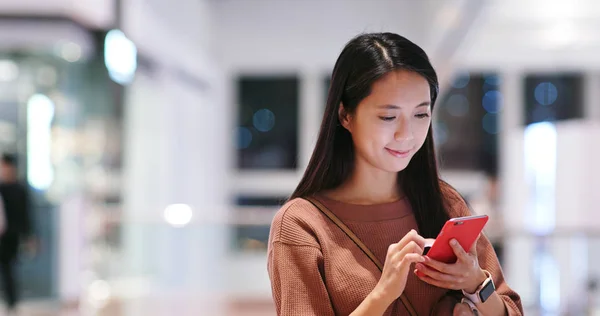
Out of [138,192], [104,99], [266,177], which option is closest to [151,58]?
[104,99]

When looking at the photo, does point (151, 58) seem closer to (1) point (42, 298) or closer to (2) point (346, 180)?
(1) point (42, 298)

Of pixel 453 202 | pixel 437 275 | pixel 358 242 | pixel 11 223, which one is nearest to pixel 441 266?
pixel 437 275

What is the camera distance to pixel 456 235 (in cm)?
157

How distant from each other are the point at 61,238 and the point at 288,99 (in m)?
6.53

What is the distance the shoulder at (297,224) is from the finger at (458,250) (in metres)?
0.29

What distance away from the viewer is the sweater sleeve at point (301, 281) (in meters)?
1.65

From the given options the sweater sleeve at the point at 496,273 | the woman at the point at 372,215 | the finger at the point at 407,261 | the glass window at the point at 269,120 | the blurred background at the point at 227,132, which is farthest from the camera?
the glass window at the point at 269,120

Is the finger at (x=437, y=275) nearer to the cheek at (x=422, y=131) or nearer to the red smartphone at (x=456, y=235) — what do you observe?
the red smartphone at (x=456, y=235)

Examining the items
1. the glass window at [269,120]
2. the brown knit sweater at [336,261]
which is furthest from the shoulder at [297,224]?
the glass window at [269,120]

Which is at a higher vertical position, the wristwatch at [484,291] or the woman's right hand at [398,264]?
the woman's right hand at [398,264]

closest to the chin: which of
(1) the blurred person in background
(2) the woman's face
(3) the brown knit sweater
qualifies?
(2) the woman's face

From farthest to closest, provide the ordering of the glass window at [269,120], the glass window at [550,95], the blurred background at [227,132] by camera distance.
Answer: the glass window at [269,120]
the glass window at [550,95]
the blurred background at [227,132]

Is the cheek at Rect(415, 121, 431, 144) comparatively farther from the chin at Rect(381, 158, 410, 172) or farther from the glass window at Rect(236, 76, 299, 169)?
the glass window at Rect(236, 76, 299, 169)

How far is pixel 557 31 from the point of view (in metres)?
10.7
